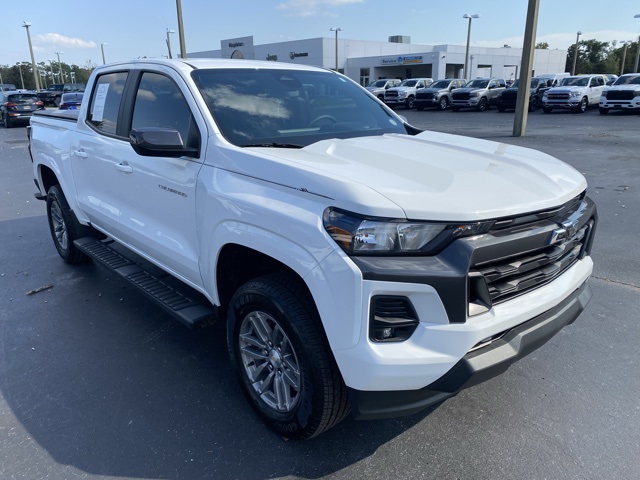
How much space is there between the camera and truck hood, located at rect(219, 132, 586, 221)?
7.07 ft

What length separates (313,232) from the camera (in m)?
2.22

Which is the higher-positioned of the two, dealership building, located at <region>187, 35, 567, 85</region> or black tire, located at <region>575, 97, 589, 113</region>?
dealership building, located at <region>187, 35, 567, 85</region>

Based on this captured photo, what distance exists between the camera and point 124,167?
375 cm

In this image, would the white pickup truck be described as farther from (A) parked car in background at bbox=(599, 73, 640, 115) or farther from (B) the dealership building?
(B) the dealership building

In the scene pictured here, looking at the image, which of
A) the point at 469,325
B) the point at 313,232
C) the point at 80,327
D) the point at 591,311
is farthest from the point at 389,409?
the point at 80,327

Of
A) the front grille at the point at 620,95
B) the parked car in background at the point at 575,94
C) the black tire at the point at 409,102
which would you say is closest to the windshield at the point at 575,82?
the parked car in background at the point at 575,94

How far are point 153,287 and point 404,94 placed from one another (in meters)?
31.8

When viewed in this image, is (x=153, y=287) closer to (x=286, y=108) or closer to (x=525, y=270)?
(x=286, y=108)

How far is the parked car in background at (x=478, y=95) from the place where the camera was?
2886 cm

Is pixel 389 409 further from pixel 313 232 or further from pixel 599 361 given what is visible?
pixel 599 361

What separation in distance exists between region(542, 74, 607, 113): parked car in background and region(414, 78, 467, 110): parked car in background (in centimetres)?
605

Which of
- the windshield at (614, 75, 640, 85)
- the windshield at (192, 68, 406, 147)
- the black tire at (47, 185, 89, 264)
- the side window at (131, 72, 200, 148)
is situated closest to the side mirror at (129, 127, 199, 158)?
the side window at (131, 72, 200, 148)

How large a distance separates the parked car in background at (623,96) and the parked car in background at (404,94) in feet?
39.4

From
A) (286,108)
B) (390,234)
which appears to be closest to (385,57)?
(286,108)
